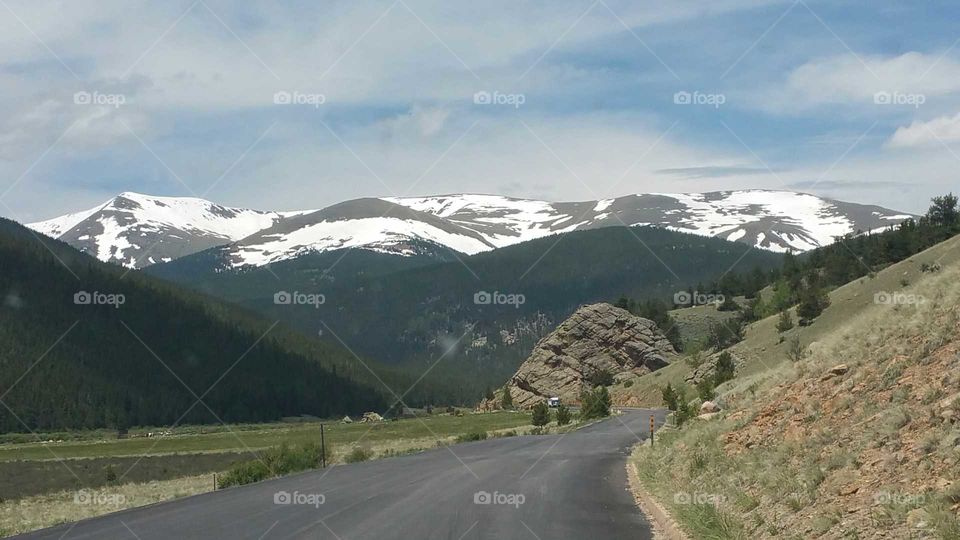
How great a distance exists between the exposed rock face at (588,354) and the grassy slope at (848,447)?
311 ft

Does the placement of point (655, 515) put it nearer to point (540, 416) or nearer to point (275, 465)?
point (275, 465)

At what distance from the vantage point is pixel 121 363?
527ft

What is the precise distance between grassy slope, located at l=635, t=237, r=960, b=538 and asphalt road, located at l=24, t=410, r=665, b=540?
1727 millimetres

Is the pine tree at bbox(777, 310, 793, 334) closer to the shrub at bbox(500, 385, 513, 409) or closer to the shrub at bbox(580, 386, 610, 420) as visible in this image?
the shrub at bbox(580, 386, 610, 420)

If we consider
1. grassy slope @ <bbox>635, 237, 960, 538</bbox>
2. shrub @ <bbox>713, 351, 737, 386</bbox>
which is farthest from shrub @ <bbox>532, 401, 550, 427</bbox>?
grassy slope @ <bbox>635, 237, 960, 538</bbox>

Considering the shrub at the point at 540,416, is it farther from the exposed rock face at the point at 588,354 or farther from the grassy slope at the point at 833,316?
the exposed rock face at the point at 588,354

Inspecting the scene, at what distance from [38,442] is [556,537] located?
358ft

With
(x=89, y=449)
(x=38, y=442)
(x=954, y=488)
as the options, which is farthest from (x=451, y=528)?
(x=38, y=442)

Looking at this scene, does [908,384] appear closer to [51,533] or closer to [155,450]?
[51,533]

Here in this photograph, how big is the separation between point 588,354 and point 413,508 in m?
103

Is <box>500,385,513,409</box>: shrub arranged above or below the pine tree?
below

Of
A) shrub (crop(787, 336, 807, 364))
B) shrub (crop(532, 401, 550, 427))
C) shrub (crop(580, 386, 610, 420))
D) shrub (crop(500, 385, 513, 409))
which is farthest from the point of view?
shrub (crop(500, 385, 513, 409))

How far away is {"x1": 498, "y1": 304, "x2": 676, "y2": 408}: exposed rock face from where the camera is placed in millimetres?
116812

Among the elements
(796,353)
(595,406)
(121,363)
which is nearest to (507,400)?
(595,406)
